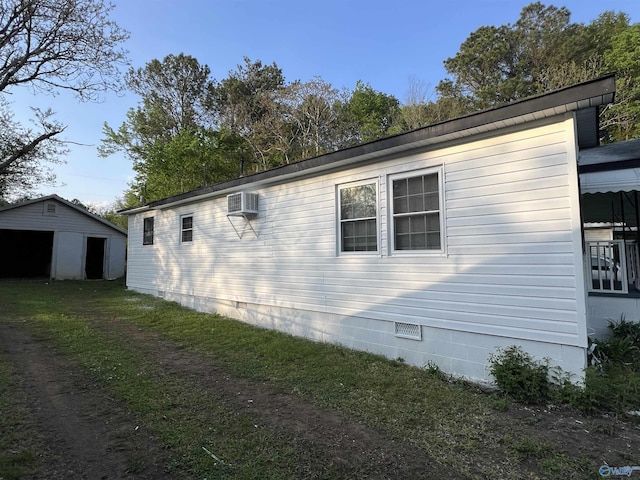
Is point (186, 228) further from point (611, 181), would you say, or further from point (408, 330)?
point (611, 181)

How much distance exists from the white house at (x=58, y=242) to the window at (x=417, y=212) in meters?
17.6

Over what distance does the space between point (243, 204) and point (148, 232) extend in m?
6.42

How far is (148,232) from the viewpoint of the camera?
39.7 ft

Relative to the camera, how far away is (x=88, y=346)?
18.9 feet

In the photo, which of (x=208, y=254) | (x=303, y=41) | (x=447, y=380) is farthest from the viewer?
(x=303, y=41)

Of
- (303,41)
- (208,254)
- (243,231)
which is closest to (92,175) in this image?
(303,41)

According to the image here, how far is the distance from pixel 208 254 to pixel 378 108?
59.6ft

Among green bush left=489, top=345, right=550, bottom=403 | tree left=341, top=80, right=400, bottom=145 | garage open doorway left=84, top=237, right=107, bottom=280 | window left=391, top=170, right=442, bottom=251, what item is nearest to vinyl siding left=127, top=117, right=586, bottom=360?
window left=391, top=170, right=442, bottom=251

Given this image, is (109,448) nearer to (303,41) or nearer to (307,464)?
(307,464)

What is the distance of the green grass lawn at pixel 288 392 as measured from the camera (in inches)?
103

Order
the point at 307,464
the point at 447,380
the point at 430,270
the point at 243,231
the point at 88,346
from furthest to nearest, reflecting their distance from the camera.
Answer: the point at 243,231, the point at 88,346, the point at 430,270, the point at 447,380, the point at 307,464

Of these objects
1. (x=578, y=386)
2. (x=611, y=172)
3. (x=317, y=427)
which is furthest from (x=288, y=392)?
(x=611, y=172)

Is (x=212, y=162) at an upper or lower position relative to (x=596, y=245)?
upper

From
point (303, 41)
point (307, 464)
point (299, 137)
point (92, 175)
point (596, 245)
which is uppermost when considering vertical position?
point (303, 41)
